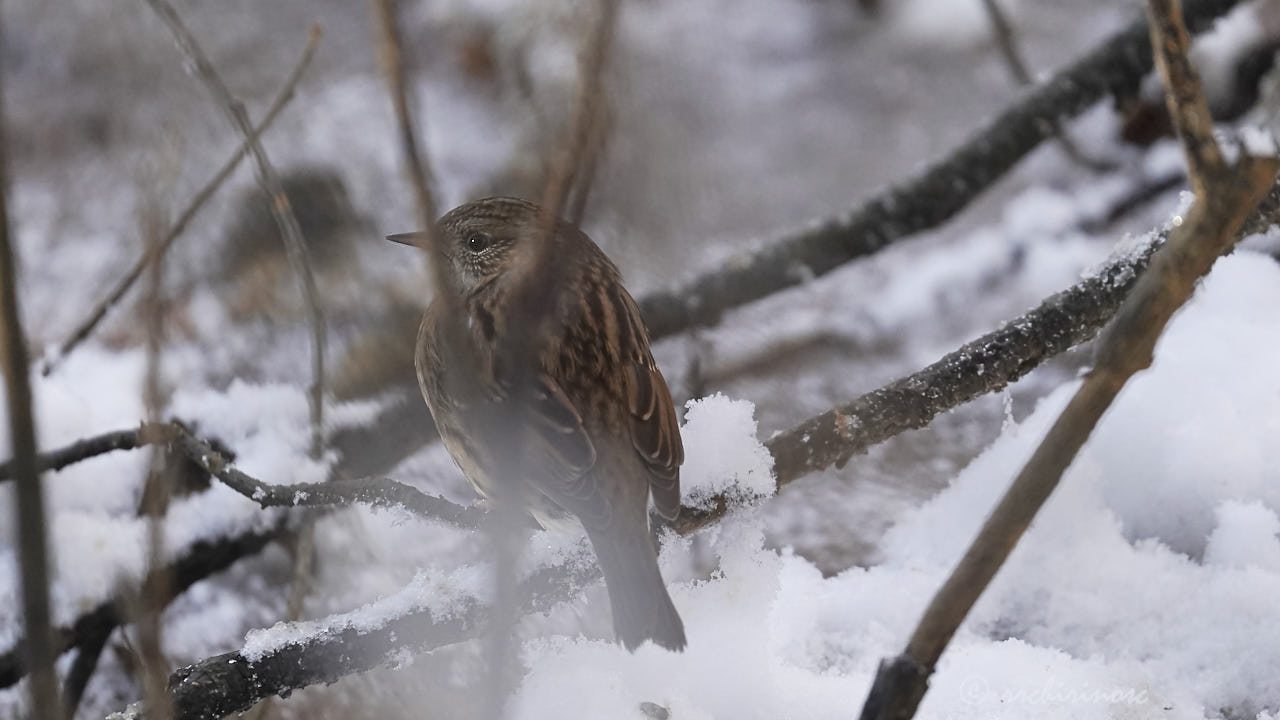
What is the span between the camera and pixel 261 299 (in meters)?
4.18

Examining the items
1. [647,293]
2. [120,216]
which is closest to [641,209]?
[647,293]

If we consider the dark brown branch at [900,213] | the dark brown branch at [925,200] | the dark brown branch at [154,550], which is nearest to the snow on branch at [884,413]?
the dark brown branch at [154,550]

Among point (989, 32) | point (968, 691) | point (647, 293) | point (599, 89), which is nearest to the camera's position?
point (599, 89)

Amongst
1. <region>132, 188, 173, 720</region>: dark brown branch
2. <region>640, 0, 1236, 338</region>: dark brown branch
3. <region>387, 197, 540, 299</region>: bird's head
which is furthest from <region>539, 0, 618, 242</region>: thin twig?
<region>640, 0, 1236, 338</region>: dark brown branch

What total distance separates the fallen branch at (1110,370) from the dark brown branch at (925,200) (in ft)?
8.26

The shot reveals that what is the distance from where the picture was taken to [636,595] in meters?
2.03

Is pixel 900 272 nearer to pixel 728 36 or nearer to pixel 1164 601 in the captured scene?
pixel 728 36

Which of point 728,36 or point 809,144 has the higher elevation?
point 728,36

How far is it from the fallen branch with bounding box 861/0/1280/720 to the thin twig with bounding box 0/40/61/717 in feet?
2.65

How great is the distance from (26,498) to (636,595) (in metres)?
1.27

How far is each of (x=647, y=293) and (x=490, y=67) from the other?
211 centimetres

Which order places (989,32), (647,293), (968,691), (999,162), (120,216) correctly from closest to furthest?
1. (968,691)
2. (647,293)
3. (999,162)
4. (120,216)
5. (989,32)

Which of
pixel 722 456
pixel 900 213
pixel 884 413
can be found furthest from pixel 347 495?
pixel 900 213

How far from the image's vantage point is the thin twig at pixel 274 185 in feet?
7.55
